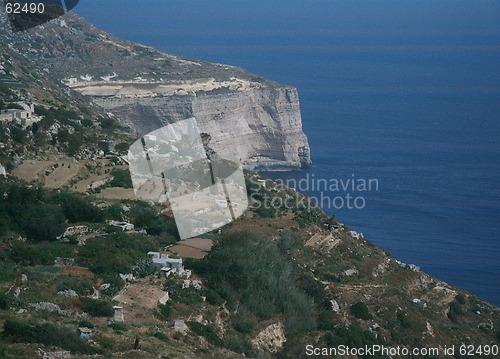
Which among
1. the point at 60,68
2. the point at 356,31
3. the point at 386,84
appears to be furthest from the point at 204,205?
the point at 356,31

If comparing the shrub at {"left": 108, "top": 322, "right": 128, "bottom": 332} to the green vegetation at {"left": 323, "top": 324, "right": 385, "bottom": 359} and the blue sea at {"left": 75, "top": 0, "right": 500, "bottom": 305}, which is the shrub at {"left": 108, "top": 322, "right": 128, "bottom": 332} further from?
the blue sea at {"left": 75, "top": 0, "right": 500, "bottom": 305}

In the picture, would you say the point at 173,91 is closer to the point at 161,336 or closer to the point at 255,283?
the point at 255,283

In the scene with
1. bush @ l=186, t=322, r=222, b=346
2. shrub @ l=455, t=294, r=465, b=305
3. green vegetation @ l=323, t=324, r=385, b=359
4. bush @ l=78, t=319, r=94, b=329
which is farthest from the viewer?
shrub @ l=455, t=294, r=465, b=305

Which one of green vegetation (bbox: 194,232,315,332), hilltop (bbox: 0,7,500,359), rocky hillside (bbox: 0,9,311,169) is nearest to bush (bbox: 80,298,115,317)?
hilltop (bbox: 0,7,500,359)

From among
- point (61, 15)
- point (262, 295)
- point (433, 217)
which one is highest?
point (61, 15)

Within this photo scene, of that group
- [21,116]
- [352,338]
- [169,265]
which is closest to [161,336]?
[169,265]

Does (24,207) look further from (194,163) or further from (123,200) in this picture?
(194,163)
